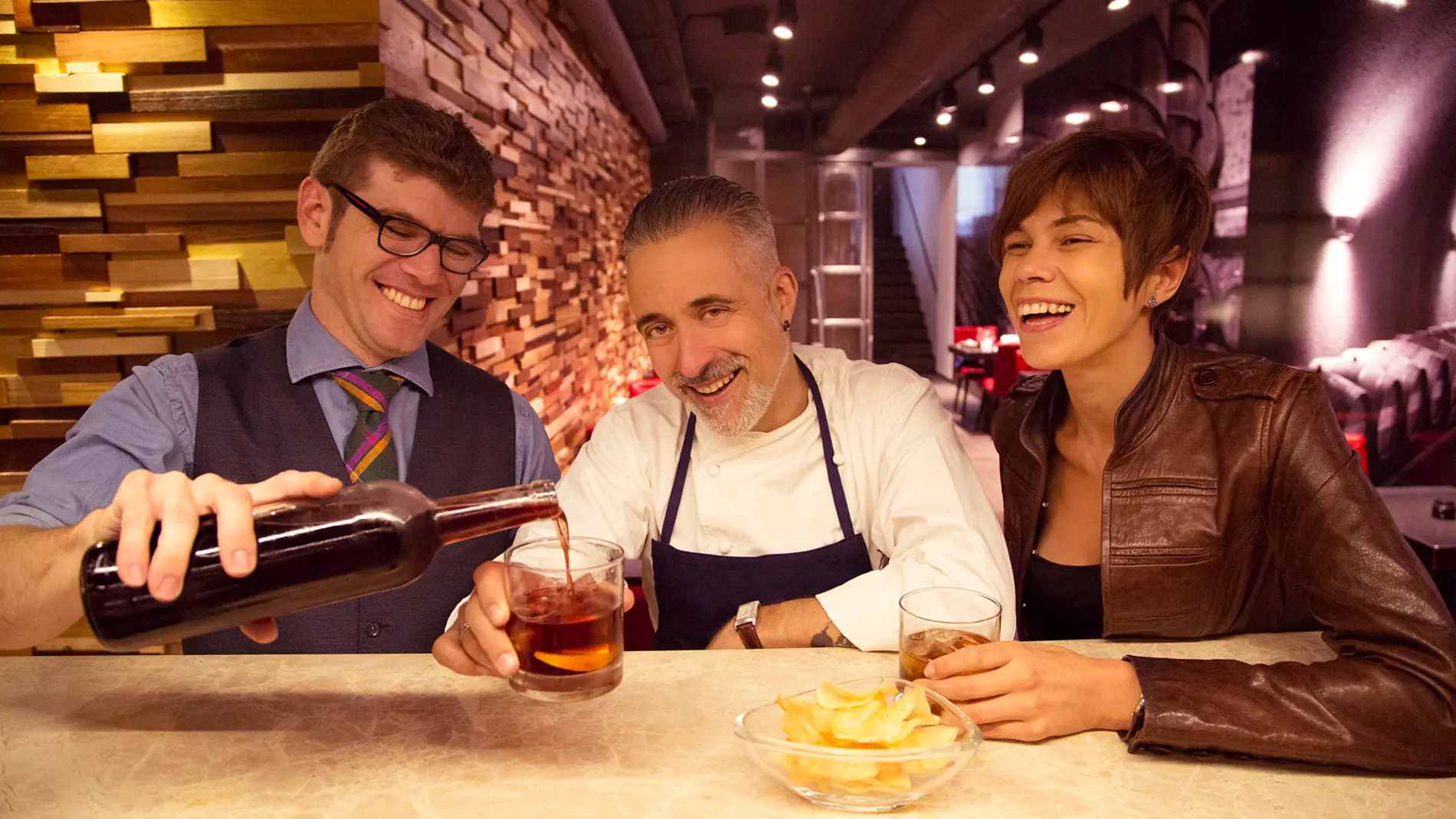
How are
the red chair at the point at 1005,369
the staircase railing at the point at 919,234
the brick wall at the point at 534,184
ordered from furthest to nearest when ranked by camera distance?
the staircase railing at the point at 919,234 < the red chair at the point at 1005,369 < the brick wall at the point at 534,184

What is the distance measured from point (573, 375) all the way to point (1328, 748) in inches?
161

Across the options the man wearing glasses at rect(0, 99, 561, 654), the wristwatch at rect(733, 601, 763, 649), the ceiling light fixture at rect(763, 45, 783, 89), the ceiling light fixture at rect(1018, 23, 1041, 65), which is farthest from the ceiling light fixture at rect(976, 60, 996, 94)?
the wristwatch at rect(733, 601, 763, 649)

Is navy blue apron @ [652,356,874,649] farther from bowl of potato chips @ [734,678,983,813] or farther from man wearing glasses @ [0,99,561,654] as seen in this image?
bowl of potato chips @ [734,678,983,813]

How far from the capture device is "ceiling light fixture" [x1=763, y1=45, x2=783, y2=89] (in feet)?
22.4

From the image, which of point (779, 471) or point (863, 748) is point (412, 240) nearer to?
point (779, 471)

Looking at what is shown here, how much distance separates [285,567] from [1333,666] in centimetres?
131

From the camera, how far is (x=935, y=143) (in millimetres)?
11820

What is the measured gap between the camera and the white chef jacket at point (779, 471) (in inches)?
72.9

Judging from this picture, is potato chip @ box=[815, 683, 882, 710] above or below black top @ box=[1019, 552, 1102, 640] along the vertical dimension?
above

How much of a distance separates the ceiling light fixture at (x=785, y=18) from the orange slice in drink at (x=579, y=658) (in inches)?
210

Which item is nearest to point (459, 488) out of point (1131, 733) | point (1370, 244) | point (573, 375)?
point (1131, 733)

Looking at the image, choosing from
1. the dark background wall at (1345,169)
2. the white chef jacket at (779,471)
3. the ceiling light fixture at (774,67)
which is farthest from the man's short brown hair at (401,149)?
the ceiling light fixture at (774,67)

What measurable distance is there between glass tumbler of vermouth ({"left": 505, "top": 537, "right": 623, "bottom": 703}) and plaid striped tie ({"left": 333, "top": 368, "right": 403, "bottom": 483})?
3.13 feet

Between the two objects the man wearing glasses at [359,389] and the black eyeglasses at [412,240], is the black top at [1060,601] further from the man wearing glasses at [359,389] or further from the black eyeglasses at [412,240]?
the black eyeglasses at [412,240]
